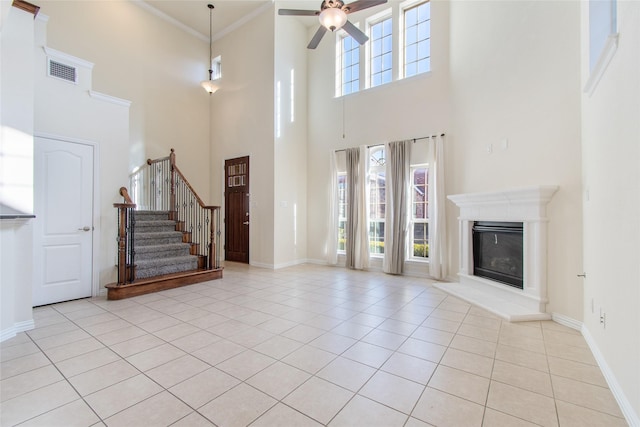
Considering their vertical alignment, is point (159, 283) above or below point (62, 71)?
below

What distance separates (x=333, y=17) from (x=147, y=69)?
517 centimetres

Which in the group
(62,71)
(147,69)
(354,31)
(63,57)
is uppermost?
(147,69)

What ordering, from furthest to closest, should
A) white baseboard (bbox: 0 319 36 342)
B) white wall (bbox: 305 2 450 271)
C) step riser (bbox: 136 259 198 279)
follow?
white wall (bbox: 305 2 450 271)
step riser (bbox: 136 259 198 279)
white baseboard (bbox: 0 319 36 342)

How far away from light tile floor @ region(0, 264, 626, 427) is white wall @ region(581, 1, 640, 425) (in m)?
0.23

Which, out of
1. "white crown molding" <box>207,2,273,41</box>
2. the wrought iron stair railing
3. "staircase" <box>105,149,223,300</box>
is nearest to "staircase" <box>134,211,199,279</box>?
"staircase" <box>105,149,223,300</box>

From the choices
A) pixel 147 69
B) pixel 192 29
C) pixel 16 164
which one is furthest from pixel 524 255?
pixel 192 29

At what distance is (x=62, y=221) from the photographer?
392 centimetres

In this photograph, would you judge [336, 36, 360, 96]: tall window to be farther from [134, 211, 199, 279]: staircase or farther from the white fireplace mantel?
[134, 211, 199, 279]: staircase

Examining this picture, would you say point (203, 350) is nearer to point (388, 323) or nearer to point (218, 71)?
point (388, 323)

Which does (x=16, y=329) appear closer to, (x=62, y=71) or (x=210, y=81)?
(x=62, y=71)

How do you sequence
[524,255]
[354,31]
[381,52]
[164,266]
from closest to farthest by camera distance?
[524,255] < [354,31] < [164,266] < [381,52]

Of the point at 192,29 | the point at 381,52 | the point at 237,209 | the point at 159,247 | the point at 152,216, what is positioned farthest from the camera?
the point at 192,29

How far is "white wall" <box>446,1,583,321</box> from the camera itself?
312 centimetres

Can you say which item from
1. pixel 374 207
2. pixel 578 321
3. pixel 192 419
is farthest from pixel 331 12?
pixel 578 321
